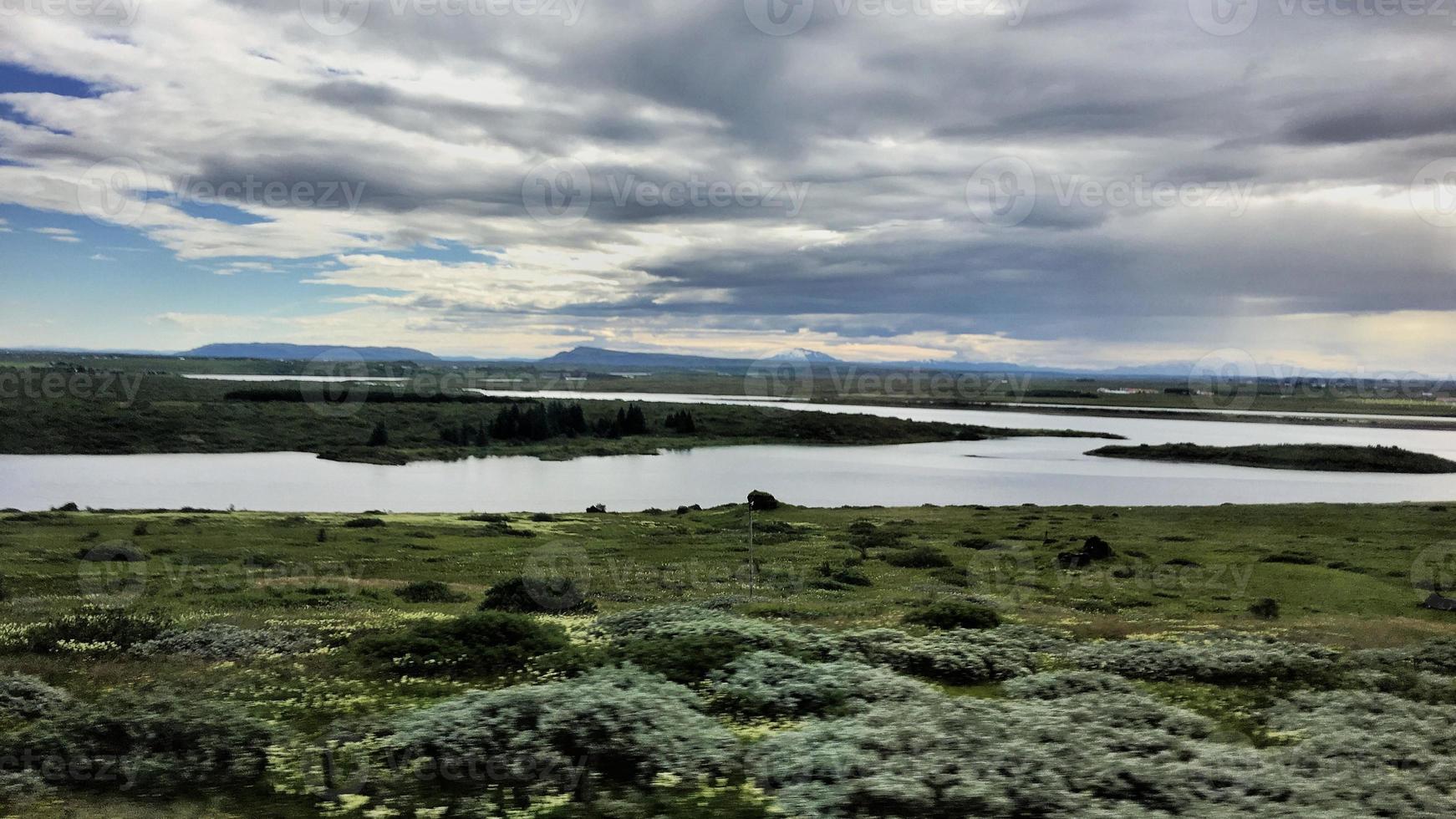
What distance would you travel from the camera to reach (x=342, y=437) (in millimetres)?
179250

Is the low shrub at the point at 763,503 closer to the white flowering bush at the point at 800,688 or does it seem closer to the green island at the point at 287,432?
the white flowering bush at the point at 800,688

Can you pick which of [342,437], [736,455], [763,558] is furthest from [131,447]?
[763,558]

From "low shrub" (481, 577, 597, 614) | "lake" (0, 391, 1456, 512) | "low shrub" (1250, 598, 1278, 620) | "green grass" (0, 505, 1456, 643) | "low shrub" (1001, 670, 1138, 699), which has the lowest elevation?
"lake" (0, 391, 1456, 512)

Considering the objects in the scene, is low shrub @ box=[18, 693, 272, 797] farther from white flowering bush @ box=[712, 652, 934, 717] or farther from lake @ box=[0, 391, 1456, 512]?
lake @ box=[0, 391, 1456, 512]

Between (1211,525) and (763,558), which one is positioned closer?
(763,558)

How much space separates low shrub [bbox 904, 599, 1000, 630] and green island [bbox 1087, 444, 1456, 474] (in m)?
155

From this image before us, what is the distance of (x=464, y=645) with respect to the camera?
20.5m

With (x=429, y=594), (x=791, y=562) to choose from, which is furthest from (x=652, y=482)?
(x=429, y=594)

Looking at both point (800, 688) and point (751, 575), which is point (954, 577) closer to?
point (751, 575)

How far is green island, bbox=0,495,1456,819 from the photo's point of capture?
12617mm

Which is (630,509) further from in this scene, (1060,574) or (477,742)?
(477,742)

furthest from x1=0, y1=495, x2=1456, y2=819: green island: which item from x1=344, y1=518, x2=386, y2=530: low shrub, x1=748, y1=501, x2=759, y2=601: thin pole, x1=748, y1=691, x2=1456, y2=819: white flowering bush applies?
x1=344, y1=518, x2=386, y2=530: low shrub

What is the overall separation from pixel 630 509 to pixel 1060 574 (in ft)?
194

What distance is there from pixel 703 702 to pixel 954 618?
34.4ft
